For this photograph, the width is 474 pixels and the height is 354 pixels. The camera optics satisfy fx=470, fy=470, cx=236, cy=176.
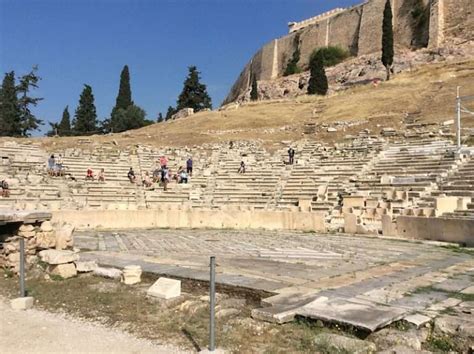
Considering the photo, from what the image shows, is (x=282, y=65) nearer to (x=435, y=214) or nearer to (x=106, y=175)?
(x=106, y=175)

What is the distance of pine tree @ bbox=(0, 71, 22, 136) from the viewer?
143 ft

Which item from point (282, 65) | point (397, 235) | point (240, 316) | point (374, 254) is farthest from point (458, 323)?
point (282, 65)

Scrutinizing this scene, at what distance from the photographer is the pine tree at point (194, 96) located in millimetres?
61625

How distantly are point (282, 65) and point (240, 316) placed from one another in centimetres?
7165

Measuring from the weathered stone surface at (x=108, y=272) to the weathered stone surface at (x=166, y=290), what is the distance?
1.25 metres

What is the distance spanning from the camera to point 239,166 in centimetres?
2464

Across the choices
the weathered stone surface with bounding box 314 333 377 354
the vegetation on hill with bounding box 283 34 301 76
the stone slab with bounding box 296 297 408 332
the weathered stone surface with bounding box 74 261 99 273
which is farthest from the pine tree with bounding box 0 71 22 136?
the weathered stone surface with bounding box 314 333 377 354

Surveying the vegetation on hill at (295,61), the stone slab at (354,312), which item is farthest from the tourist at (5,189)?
the vegetation on hill at (295,61)

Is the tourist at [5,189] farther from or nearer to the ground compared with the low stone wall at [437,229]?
farther from the ground

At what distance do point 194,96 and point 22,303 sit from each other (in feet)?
188

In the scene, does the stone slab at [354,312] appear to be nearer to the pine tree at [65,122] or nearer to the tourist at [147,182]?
the tourist at [147,182]

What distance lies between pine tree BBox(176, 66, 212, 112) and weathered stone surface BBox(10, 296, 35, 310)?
56378 mm

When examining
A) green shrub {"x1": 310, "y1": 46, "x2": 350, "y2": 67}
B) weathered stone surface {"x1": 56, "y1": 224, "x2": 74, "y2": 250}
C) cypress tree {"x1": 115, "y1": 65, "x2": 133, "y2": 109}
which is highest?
green shrub {"x1": 310, "y1": 46, "x2": 350, "y2": 67}

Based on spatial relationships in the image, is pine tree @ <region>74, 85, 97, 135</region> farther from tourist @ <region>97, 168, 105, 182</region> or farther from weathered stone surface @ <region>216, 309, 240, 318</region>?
weathered stone surface @ <region>216, 309, 240, 318</region>
